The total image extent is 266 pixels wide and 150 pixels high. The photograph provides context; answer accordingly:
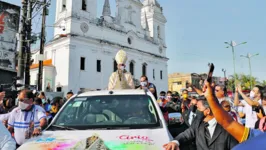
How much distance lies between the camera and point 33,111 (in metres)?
4.14

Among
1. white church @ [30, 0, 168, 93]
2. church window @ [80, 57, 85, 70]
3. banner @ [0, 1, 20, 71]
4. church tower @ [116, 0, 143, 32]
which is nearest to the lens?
banner @ [0, 1, 20, 71]

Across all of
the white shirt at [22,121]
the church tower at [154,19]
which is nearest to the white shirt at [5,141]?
the white shirt at [22,121]

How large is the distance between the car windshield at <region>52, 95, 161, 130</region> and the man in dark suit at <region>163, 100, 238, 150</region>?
51cm

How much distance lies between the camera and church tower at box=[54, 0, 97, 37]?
30431mm

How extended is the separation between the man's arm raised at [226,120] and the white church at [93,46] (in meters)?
27.9

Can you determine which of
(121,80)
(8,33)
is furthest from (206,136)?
(8,33)

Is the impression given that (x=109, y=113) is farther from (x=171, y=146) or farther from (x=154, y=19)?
(x=154, y=19)

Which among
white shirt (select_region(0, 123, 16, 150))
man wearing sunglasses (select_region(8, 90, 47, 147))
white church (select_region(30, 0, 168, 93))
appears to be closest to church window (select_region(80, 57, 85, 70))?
white church (select_region(30, 0, 168, 93))

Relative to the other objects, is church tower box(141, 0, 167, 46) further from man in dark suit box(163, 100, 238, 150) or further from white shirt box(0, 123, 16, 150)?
white shirt box(0, 123, 16, 150)

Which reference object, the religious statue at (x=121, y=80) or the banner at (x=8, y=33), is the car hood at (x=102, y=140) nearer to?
the religious statue at (x=121, y=80)

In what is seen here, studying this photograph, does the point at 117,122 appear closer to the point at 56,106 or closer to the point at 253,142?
the point at 253,142

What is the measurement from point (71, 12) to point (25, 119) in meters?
28.3

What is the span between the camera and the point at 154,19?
143 ft

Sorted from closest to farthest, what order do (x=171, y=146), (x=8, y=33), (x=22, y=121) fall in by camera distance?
(x=171, y=146), (x=22, y=121), (x=8, y=33)
